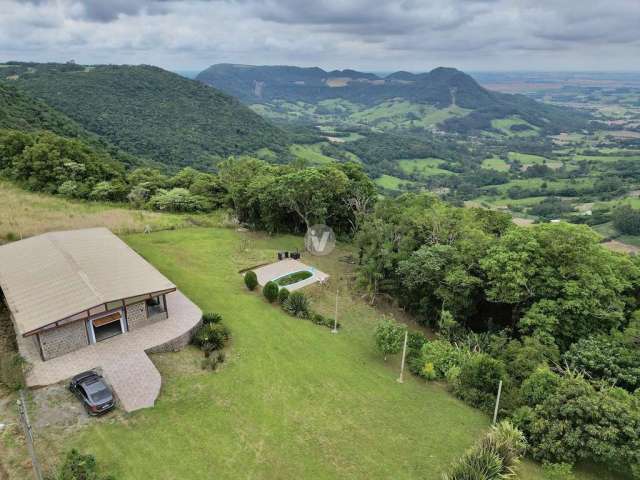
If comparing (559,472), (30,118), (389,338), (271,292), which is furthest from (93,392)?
(30,118)

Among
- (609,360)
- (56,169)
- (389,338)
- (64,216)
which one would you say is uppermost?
(56,169)

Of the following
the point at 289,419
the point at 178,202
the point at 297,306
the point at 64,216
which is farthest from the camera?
the point at 178,202

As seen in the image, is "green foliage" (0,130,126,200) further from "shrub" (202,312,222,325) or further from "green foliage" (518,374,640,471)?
"green foliage" (518,374,640,471)

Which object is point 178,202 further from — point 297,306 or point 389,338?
point 389,338

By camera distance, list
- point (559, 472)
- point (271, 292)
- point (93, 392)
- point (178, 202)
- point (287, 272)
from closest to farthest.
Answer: point (559, 472)
point (93, 392)
point (271, 292)
point (287, 272)
point (178, 202)

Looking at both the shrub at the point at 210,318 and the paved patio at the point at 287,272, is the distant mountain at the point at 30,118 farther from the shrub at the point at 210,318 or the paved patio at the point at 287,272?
the shrub at the point at 210,318

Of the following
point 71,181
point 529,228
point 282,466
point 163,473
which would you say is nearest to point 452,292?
point 529,228
